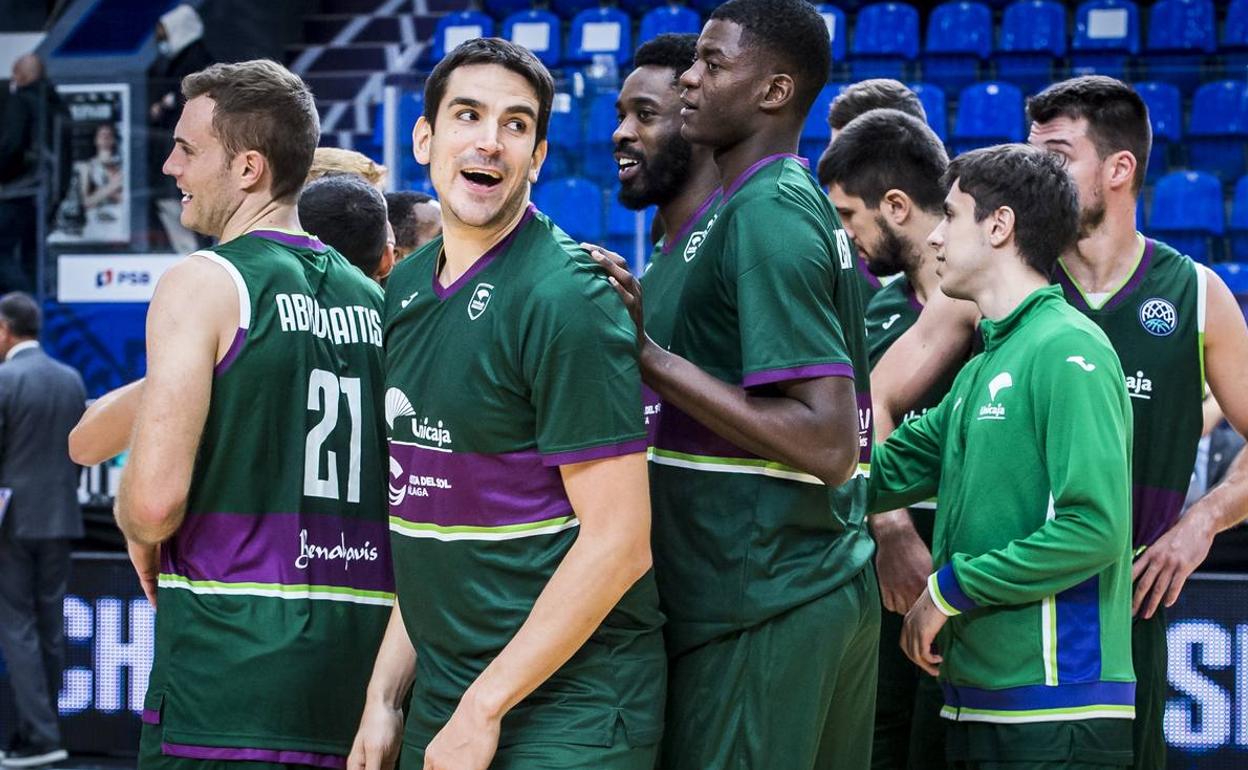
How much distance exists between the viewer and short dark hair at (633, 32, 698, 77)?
3.41 meters

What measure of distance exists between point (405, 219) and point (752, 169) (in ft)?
6.74

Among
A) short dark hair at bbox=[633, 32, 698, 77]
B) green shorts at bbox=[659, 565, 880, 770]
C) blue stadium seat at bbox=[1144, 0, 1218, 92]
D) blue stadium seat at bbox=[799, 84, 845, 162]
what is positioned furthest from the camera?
blue stadium seat at bbox=[1144, 0, 1218, 92]

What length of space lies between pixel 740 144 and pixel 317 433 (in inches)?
40.3

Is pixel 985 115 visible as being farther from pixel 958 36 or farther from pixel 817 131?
pixel 958 36

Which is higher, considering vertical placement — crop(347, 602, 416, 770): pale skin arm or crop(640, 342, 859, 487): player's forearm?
crop(640, 342, 859, 487): player's forearm

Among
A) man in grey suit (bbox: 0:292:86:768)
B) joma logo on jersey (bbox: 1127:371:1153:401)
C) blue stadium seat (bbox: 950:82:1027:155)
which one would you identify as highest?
→ blue stadium seat (bbox: 950:82:1027:155)

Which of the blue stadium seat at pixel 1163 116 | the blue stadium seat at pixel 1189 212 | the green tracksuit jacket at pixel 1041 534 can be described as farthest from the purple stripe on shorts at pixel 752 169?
the blue stadium seat at pixel 1163 116

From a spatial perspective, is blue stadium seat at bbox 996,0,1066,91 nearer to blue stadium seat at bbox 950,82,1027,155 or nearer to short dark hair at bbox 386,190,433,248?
blue stadium seat at bbox 950,82,1027,155

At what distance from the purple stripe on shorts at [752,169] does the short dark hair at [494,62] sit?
0.41 meters

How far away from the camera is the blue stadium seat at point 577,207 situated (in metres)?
8.51

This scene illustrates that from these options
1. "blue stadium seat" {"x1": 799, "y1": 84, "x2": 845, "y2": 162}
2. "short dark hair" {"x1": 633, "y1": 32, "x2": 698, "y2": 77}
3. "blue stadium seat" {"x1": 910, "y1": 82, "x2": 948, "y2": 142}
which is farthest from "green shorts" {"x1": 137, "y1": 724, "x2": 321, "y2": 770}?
"blue stadium seat" {"x1": 910, "y1": 82, "x2": 948, "y2": 142}

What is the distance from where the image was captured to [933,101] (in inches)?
407

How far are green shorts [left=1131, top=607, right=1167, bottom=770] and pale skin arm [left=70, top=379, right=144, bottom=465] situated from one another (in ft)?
7.68

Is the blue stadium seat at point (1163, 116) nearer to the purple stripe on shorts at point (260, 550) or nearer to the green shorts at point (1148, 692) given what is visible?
the green shorts at point (1148, 692)
